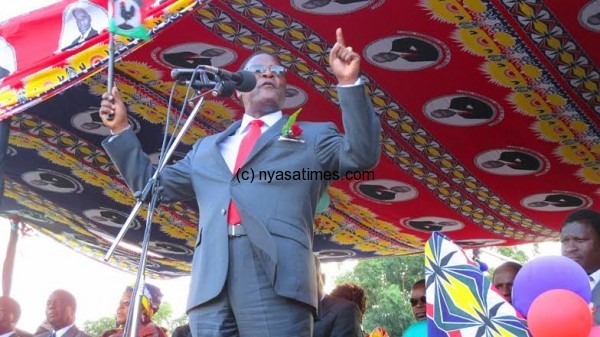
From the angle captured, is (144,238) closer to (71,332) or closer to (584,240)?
(584,240)

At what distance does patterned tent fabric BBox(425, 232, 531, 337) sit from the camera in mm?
2990

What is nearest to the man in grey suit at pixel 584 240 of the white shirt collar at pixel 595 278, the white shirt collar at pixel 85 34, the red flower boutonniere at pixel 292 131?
the white shirt collar at pixel 595 278

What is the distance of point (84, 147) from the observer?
620 cm

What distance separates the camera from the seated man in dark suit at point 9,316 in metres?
6.73

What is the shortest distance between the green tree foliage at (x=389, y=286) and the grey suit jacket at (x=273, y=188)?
683 inches

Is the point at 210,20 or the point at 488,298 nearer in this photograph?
the point at 488,298

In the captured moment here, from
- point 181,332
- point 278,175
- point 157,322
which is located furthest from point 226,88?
point 157,322

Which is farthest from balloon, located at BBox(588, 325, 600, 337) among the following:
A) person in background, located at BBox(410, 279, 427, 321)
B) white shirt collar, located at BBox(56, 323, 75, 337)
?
white shirt collar, located at BBox(56, 323, 75, 337)

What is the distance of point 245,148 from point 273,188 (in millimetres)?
232

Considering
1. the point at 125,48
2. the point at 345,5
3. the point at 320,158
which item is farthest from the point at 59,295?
the point at 320,158

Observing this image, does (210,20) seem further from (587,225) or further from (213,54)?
(587,225)

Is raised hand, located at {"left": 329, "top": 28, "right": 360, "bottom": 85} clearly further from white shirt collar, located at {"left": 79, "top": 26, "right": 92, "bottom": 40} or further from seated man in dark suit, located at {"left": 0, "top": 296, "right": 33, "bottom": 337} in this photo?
seated man in dark suit, located at {"left": 0, "top": 296, "right": 33, "bottom": 337}

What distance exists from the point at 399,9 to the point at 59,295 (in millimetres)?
3907

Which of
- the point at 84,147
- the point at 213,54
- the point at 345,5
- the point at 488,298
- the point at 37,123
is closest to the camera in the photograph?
the point at 488,298
